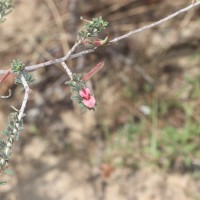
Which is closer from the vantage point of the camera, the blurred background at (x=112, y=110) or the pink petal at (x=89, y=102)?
the pink petal at (x=89, y=102)

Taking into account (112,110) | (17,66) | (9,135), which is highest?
(112,110)

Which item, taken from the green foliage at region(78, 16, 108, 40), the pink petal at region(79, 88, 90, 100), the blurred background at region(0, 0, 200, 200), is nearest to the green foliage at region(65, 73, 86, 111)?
the pink petal at region(79, 88, 90, 100)

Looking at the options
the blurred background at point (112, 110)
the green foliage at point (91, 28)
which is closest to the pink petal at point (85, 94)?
the green foliage at point (91, 28)

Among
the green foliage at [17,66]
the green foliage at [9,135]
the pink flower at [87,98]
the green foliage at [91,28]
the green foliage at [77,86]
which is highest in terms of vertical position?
the green foliage at [91,28]

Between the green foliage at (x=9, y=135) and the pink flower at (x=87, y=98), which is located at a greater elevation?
the pink flower at (x=87, y=98)

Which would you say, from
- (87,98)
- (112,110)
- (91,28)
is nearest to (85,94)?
(87,98)

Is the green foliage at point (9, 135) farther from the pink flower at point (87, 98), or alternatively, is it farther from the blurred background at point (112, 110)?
the blurred background at point (112, 110)

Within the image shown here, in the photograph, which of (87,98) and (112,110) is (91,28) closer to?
(87,98)

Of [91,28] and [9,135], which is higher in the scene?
[91,28]

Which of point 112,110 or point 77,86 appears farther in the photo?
point 112,110

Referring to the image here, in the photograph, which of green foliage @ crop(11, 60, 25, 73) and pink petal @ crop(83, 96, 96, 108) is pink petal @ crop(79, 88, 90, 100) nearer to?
pink petal @ crop(83, 96, 96, 108)
